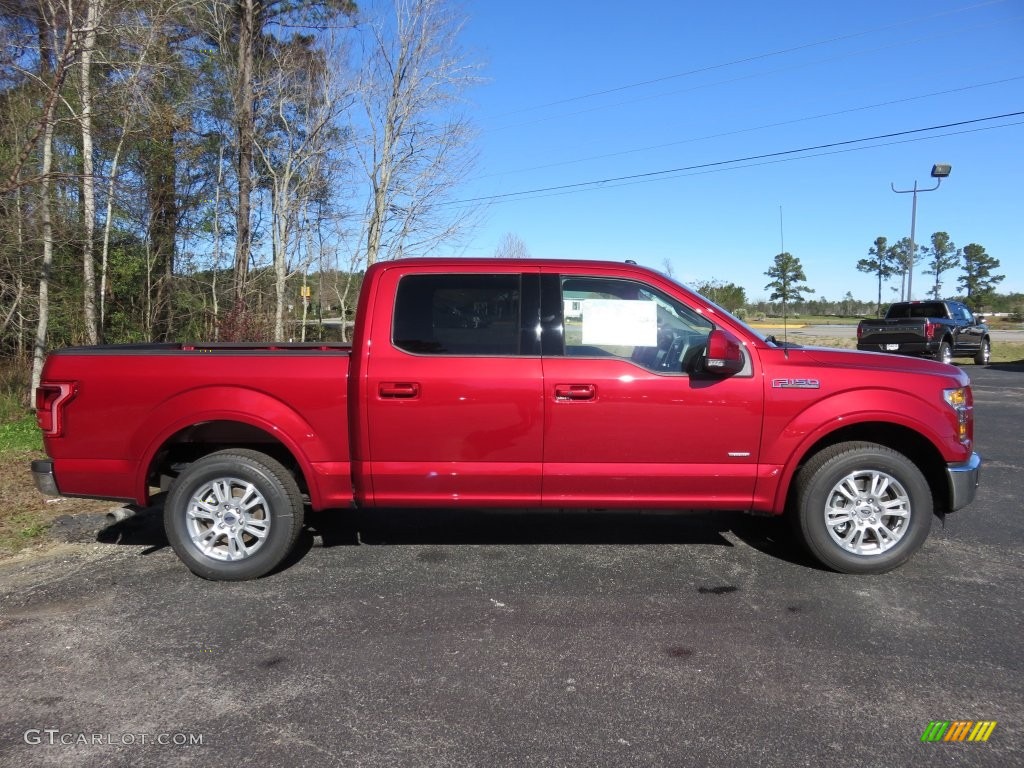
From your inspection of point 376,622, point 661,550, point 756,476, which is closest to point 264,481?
point 376,622

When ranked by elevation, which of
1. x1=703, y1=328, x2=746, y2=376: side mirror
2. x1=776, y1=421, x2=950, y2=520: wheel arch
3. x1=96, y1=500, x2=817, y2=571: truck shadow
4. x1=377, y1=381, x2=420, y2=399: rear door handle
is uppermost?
x1=703, y1=328, x2=746, y2=376: side mirror

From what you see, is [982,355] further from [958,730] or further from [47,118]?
[47,118]

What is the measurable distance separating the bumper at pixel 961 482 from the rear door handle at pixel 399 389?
10.8ft

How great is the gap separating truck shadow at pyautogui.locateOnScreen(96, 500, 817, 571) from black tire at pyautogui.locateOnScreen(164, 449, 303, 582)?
1.14 feet

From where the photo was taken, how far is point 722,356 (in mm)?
3832

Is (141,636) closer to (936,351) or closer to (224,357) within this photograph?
(224,357)

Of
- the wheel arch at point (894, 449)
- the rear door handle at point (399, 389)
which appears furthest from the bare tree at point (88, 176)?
the wheel arch at point (894, 449)

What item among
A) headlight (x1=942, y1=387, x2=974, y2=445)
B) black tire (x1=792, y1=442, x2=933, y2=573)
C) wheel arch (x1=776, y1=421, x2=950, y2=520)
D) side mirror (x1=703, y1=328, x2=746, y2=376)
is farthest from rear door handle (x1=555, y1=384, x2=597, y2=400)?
headlight (x1=942, y1=387, x2=974, y2=445)

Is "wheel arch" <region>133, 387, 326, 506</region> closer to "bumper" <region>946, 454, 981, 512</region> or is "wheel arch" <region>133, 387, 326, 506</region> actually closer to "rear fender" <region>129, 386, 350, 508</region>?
"rear fender" <region>129, 386, 350, 508</region>

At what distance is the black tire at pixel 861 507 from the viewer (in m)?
4.07

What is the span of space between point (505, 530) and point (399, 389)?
5.43 ft

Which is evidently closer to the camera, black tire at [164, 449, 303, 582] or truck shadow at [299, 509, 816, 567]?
black tire at [164, 449, 303, 582]

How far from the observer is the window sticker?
4152 millimetres

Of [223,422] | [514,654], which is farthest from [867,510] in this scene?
[223,422]
